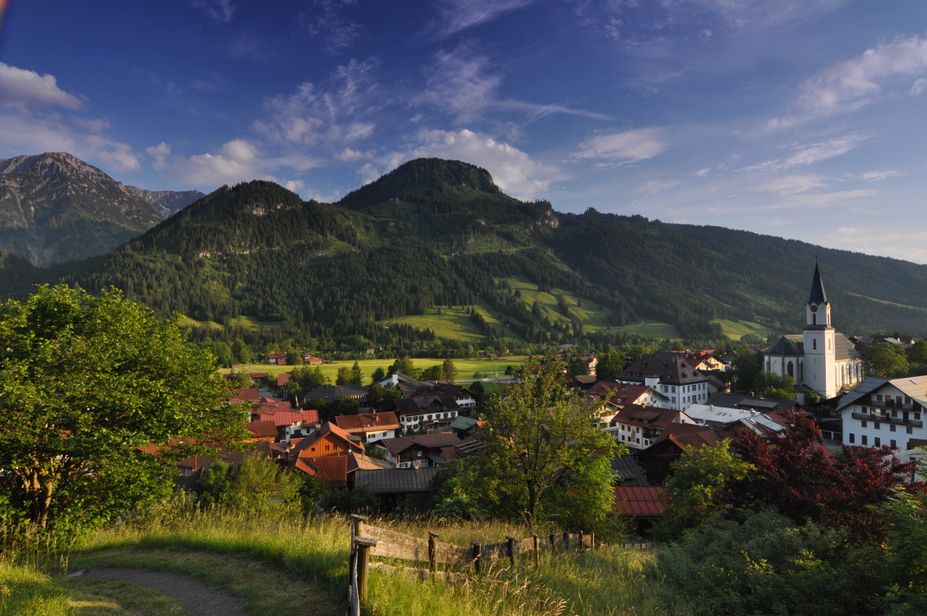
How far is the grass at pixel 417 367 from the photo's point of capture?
11839 centimetres

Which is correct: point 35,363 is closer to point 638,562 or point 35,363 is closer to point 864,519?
point 638,562

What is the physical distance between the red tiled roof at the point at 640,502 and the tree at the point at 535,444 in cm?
1683

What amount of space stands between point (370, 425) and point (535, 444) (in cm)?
5834

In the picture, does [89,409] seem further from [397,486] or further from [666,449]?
[666,449]

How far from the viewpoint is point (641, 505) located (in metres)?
31.0

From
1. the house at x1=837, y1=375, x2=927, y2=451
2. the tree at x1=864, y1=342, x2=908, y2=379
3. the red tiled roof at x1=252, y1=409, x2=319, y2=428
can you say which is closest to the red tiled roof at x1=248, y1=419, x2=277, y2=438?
the red tiled roof at x1=252, y1=409, x2=319, y2=428

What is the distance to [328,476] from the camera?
136ft

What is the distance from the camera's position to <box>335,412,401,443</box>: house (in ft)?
222

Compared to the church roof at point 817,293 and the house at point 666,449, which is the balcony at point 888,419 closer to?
the house at point 666,449

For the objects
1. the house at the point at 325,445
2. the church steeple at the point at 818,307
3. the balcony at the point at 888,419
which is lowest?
the house at the point at 325,445

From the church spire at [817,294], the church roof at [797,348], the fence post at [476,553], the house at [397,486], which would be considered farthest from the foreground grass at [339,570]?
the church roof at [797,348]

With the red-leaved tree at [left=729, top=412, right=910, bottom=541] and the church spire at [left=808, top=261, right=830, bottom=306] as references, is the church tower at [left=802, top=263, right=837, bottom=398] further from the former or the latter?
the red-leaved tree at [left=729, top=412, right=910, bottom=541]

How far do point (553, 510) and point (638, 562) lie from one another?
20.7 feet

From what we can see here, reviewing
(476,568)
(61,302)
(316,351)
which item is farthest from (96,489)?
(316,351)
